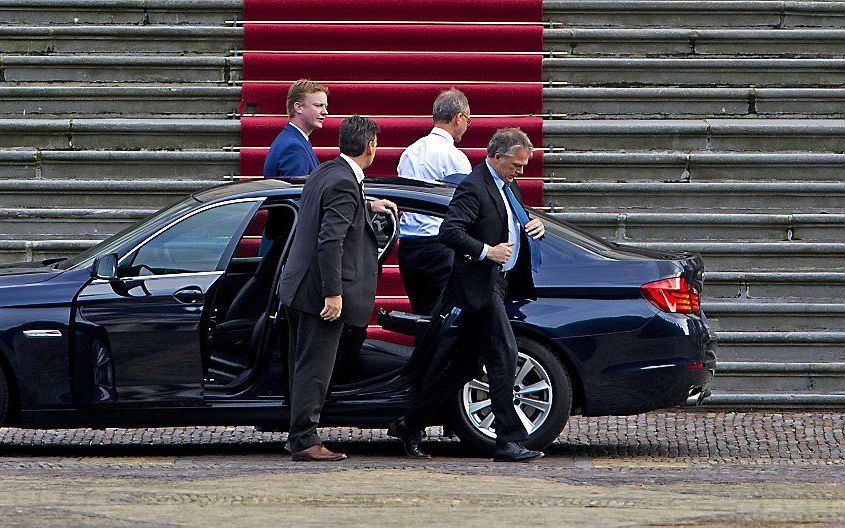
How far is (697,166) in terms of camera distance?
41.6ft

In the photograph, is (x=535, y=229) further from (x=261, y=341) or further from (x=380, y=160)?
(x=380, y=160)

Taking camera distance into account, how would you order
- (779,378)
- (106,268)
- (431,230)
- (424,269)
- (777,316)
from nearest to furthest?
(106,268), (431,230), (424,269), (779,378), (777,316)

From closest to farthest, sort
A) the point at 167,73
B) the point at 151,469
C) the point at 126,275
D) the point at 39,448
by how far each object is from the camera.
A: the point at 151,469
the point at 126,275
the point at 39,448
the point at 167,73

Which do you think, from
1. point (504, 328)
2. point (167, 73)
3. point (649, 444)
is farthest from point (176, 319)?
point (167, 73)

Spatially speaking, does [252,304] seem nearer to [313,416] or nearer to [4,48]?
[313,416]

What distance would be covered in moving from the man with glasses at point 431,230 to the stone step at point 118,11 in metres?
4.08

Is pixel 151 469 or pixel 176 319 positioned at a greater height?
pixel 176 319

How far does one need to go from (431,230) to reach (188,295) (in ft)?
4.63

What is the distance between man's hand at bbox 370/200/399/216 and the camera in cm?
887

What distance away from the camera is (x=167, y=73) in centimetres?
1333

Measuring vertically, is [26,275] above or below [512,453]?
above

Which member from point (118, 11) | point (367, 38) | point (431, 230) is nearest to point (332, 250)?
point (431, 230)

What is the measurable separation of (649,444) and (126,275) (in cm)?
322

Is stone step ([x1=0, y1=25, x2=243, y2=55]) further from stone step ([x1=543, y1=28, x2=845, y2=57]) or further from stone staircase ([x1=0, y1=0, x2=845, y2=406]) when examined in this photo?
stone step ([x1=543, y1=28, x2=845, y2=57])
